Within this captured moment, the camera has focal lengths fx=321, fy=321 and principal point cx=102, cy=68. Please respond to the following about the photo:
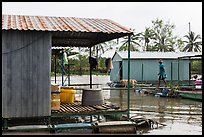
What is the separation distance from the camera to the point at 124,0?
560 cm

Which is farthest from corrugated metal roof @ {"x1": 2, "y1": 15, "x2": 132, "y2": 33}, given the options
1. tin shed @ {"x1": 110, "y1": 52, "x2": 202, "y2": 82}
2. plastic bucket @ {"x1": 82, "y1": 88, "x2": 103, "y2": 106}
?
→ tin shed @ {"x1": 110, "y1": 52, "x2": 202, "y2": 82}

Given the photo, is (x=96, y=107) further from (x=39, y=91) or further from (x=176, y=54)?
(x=176, y=54)

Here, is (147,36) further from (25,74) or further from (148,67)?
(25,74)

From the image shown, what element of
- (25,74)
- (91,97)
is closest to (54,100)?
(25,74)

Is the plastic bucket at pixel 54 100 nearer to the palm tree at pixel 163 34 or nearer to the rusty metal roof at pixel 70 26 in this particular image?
the rusty metal roof at pixel 70 26

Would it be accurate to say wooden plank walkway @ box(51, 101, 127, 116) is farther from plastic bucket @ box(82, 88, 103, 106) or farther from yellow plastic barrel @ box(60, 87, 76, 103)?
yellow plastic barrel @ box(60, 87, 76, 103)

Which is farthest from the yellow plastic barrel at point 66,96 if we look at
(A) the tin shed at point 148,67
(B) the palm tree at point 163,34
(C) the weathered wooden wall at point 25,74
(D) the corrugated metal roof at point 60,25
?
(B) the palm tree at point 163,34

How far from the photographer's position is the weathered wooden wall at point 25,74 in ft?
29.9

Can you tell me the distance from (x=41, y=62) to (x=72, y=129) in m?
2.17

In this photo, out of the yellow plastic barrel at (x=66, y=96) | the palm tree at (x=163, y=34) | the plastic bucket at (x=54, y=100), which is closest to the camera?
the plastic bucket at (x=54, y=100)

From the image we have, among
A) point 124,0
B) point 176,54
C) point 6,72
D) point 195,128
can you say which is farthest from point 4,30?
point 176,54

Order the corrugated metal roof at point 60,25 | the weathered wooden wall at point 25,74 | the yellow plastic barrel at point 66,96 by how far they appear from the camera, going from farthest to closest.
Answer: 1. the yellow plastic barrel at point 66,96
2. the corrugated metal roof at point 60,25
3. the weathered wooden wall at point 25,74

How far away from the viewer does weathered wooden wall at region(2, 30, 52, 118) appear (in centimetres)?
910

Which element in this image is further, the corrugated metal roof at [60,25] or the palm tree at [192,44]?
the palm tree at [192,44]
